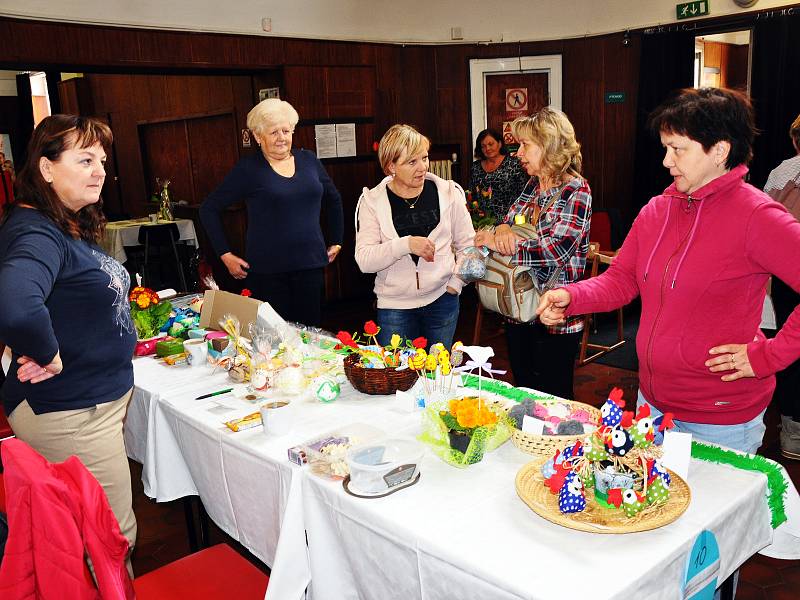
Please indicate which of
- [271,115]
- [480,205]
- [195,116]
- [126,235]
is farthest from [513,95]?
[271,115]

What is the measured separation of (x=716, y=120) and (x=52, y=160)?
163 centimetres

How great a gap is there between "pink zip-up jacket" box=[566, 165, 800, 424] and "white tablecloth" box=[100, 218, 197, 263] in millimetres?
6554

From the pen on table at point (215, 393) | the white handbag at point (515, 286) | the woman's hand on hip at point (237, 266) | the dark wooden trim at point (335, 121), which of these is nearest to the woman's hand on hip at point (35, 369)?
the pen on table at point (215, 393)

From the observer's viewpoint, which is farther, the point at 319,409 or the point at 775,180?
the point at 775,180

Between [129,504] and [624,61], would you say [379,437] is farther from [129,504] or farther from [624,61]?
[624,61]

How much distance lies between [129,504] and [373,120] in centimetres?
546

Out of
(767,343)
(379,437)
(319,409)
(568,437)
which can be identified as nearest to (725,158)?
(767,343)

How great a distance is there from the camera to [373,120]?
6.84 meters

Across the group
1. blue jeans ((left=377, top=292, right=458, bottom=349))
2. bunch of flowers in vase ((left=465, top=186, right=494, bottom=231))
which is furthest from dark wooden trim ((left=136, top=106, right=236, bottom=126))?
blue jeans ((left=377, top=292, right=458, bottom=349))

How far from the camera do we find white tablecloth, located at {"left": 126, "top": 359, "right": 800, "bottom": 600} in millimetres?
1274

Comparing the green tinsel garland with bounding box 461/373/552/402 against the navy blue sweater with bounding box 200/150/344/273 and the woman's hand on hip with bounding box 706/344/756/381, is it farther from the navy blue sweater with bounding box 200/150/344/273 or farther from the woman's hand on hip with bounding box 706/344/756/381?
the navy blue sweater with bounding box 200/150/344/273

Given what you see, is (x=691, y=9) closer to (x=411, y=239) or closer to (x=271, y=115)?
(x=271, y=115)

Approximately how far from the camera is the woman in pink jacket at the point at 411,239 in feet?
9.17

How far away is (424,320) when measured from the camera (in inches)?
118
